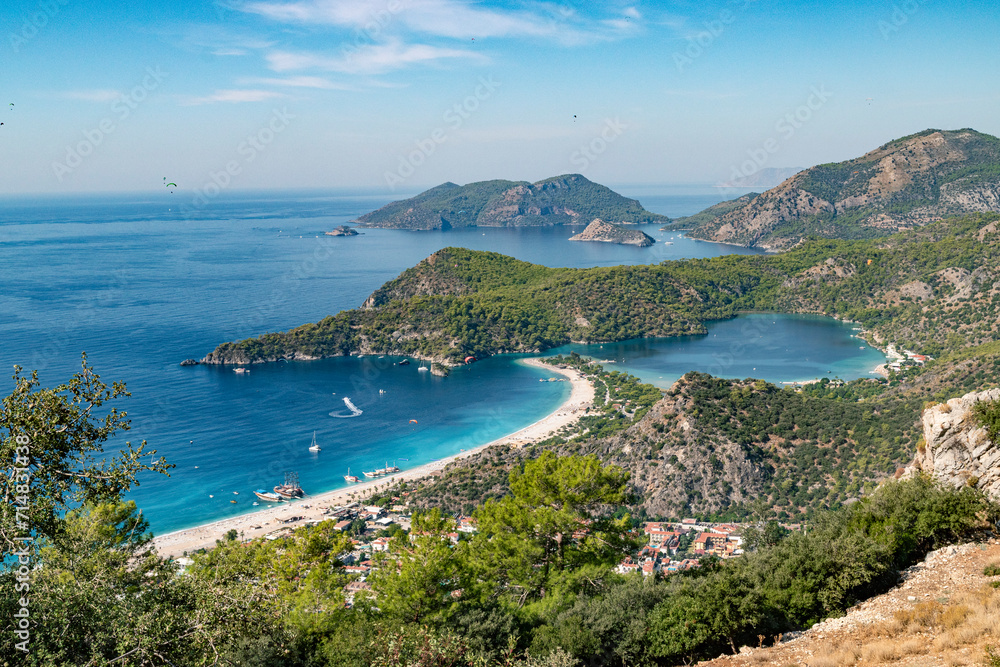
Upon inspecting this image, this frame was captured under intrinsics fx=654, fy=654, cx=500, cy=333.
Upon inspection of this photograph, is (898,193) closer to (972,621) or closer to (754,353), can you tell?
(754,353)

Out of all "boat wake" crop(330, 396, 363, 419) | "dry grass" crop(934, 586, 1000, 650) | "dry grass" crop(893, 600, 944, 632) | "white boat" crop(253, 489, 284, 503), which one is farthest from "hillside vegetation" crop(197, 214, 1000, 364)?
"dry grass" crop(934, 586, 1000, 650)

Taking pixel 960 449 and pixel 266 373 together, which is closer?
pixel 960 449

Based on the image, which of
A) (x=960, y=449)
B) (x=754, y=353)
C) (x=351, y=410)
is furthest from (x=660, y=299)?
(x=960, y=449)

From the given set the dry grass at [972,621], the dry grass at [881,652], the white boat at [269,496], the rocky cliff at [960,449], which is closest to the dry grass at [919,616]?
the dry grass at [972,621]

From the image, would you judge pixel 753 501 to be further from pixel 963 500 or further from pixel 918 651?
pixel 918 651

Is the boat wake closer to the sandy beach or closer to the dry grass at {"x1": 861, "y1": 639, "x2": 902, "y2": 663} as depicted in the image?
the sandy beach

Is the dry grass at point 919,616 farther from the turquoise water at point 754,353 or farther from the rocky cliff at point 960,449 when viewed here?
the turquoise water at point 754,353
